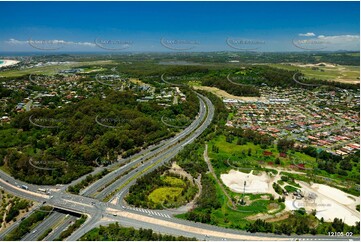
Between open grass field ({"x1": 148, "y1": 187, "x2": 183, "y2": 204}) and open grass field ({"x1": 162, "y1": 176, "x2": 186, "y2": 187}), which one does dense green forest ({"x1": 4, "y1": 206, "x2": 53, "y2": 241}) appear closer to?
open grass field ({"x1": 148, "y1": 187, "x2": 183, "y2": 204})

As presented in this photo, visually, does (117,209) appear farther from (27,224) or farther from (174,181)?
(174,181)

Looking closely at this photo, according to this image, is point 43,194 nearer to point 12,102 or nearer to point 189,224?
point 189,224

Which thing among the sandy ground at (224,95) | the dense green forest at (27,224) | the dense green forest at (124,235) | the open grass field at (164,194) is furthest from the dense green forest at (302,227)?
the sandy ground at (224,95)

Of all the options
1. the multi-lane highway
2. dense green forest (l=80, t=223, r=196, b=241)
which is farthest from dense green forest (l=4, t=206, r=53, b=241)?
dense green forest (l=80, t=223, r=196, b=241)

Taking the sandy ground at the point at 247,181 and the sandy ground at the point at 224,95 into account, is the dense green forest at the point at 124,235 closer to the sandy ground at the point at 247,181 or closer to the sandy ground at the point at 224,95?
the sandy ground at the point at 247,181

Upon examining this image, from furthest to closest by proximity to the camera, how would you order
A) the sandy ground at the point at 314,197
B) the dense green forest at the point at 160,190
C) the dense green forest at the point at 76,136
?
the dense green forest at the point at 76,136
the dense green forest at the point at 160,190
the sandy ground at the point at 314,197

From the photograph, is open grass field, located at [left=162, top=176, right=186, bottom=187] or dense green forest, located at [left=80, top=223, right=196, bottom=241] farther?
open grass field, located at [left=162, top=176, right=186, bottom=187]

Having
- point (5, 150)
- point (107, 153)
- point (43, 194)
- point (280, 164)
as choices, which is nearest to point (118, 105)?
point (107, 153)
